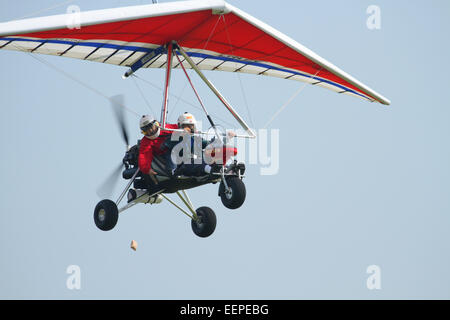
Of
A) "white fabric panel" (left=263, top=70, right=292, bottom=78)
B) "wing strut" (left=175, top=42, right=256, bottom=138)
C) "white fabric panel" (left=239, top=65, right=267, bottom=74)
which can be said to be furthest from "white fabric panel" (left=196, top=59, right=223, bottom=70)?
"wing strut" (left=175, top=42, right=256, bottom=138)

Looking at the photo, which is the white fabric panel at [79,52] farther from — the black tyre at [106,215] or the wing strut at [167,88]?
the black tyre at [106,215]

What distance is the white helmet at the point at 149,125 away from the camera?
14445 millimetres

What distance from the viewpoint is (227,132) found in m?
14.0

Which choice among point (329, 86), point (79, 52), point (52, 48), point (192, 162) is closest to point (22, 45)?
point (52, 48)

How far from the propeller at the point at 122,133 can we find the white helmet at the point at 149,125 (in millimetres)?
723

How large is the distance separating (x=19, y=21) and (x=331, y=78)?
24.5ft

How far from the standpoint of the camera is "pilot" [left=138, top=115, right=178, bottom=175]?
1449 centimetres

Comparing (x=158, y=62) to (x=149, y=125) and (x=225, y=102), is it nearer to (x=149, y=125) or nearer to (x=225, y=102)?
(x=225, y=102)

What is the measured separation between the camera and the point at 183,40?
15.6 metres

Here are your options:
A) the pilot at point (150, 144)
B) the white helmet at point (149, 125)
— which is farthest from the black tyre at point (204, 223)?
the white helmet at point (149, 125)

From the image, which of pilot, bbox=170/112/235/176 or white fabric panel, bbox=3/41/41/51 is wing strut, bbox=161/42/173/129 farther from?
white fabric panel, bbox=3/41/41/51

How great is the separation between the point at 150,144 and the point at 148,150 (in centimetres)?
10

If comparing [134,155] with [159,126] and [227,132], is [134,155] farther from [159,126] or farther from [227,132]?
[227,132]

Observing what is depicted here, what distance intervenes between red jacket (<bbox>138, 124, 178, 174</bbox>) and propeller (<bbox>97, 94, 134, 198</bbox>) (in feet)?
2.20
